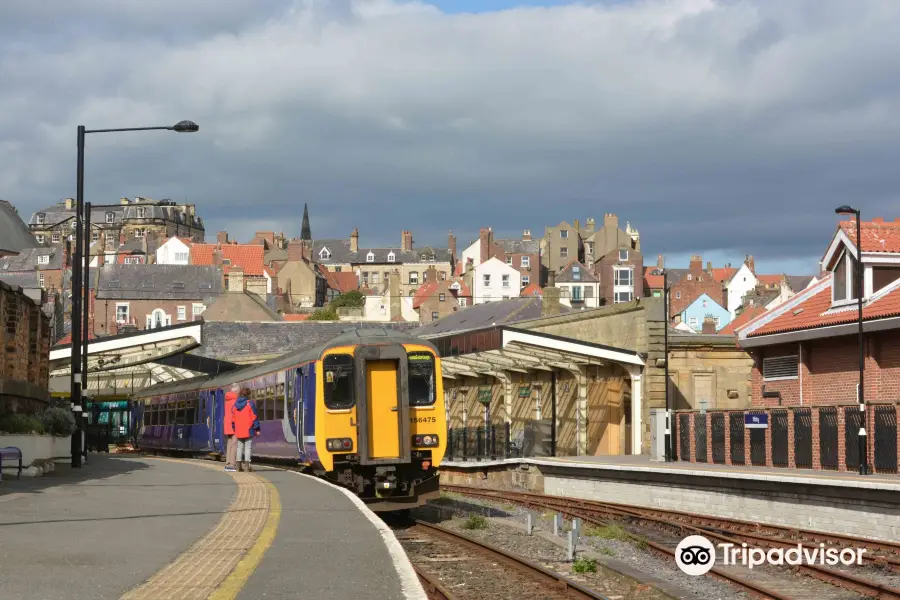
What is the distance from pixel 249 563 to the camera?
10.8 metres

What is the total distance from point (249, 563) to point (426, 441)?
10.6 m

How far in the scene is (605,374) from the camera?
43250mm

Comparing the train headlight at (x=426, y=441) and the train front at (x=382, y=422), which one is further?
the train headlight at (x=426, y=441)

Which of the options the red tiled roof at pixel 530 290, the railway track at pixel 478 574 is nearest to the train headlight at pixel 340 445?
the railway track at pixel 478 574

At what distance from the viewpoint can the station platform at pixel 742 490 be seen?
66.8ft

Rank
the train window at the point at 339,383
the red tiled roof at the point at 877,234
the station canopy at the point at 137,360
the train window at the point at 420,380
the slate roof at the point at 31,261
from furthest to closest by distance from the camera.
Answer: the slate roof at the point at 31,261
the station canopy at the point at 137,360
the red tiled roof at the point at 877,234
the train window at the point at 420,380
the train window at the point at 339,383

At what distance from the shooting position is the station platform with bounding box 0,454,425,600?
938 centimetres

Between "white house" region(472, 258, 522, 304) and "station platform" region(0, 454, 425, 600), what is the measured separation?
116 meters

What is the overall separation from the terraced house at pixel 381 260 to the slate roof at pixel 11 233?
92851mm

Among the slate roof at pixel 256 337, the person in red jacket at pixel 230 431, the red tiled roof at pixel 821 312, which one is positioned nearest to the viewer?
the person in red jacket at pixel 230 431

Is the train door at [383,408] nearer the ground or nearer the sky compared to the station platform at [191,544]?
nearer the sky

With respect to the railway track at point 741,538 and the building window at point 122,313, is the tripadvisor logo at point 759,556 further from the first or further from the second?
the building window at point 122,313

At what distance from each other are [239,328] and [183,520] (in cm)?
5706

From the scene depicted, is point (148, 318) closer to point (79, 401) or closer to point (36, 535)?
point (79, 401)
